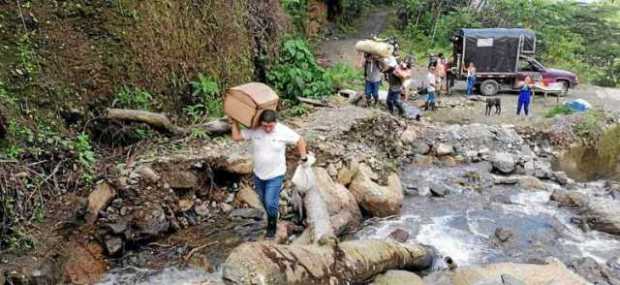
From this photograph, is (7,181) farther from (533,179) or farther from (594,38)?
(594,38)

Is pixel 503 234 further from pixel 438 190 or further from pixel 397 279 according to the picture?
pixel 397 279

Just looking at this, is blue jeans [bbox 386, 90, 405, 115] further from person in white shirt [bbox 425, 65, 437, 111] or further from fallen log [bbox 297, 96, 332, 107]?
fallen log [bbox 297, 96, 332, 107]

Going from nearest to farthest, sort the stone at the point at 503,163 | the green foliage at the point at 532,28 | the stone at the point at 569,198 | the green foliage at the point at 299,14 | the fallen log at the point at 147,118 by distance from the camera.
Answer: the fallen log at the point at 147,118 → the stone at the point at 569,198 → the stone at the point at 503,163 → the green foliage at the point at 299,14 → the green foliage at the point at 532,28

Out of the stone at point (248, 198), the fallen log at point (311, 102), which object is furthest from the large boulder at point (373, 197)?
the fallen log at point (311, 102)

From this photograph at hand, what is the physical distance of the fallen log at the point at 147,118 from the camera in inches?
303

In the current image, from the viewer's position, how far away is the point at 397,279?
19.5ft

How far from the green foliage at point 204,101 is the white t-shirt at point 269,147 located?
130 inches

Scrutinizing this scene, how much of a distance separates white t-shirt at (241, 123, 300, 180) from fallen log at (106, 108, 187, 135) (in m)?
2.41

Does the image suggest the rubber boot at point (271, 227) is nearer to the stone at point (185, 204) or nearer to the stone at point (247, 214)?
the stone at point (247, 214)

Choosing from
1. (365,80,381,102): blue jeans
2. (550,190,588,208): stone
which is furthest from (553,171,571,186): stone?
(365,80,381,102): blue jeans

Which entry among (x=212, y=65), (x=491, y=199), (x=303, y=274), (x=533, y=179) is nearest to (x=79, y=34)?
(x=212, y=65)

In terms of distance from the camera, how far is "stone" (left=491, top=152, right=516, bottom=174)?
435 inches

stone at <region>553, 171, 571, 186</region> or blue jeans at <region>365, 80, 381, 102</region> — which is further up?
blue jeans at <region>365, 80, 381, 102</region>

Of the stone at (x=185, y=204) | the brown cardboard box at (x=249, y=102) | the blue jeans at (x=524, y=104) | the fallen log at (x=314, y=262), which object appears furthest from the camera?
the blue jeans at (x=524, y=104)
